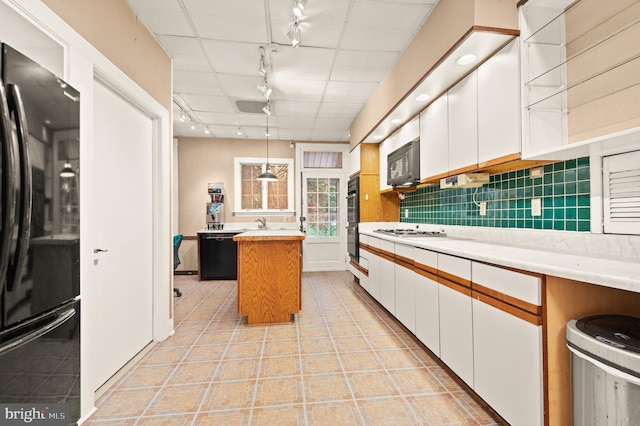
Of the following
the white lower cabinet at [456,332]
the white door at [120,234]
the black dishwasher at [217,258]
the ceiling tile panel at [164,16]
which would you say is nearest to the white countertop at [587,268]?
the white lower cabinet at [456,332]

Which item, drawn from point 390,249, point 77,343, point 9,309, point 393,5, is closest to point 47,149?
point 9,309

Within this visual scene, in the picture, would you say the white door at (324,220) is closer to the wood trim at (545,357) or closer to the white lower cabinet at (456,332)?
the white lower cabinet at (456,332)

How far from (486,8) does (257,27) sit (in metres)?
1.75

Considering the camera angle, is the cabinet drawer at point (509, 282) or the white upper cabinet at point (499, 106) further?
the white upper cabinet at point (499, 106)

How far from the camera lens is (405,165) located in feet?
10.9

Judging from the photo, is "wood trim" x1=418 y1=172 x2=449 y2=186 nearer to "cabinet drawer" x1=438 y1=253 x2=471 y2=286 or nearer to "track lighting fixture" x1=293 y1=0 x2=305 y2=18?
"cabinet drawer" x1=438 y1=253 x2=471 y2=286

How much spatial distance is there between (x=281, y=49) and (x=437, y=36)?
1431 millimetres

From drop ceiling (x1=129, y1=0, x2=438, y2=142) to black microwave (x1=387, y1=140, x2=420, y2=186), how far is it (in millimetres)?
917

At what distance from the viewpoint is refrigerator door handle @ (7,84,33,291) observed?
0.95 m

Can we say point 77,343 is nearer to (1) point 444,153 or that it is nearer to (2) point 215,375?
(2) point 215,375

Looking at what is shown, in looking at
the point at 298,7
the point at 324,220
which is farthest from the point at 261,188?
the point at 298,7

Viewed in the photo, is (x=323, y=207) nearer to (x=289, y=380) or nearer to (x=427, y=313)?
(x=427, y=313)

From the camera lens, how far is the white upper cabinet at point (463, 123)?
88.6 inches

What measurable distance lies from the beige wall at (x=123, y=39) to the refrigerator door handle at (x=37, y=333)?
1524mm
